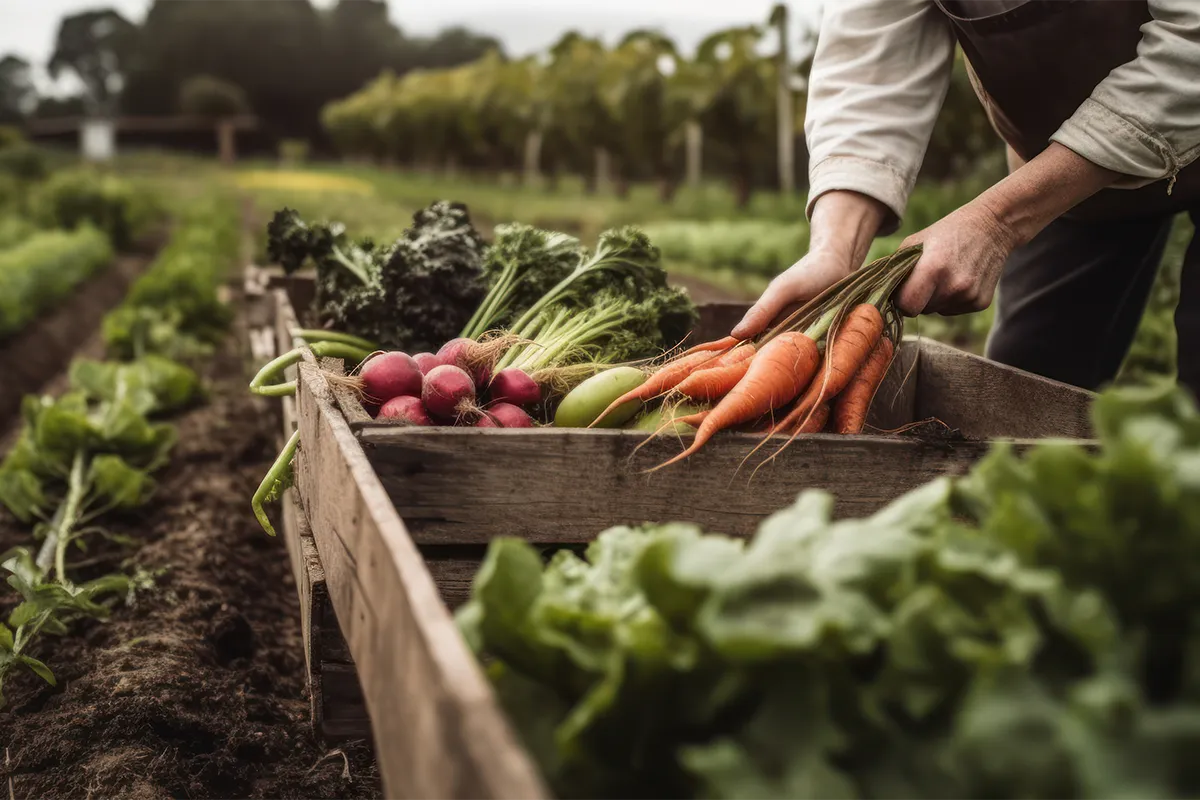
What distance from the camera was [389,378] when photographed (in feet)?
7.59

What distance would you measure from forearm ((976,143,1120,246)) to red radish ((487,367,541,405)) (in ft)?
3.73

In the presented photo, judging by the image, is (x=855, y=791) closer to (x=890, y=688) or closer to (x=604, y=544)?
(x=890, y=688)

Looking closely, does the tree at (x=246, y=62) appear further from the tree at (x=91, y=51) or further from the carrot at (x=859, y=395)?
the carrot at (x=859, y=395)

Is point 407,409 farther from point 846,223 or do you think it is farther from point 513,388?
point 846,223

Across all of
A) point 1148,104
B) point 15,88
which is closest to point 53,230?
point 1148,104

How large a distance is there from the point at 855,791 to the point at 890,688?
10 cm

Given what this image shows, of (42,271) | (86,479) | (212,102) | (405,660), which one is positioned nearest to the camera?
(405,660)

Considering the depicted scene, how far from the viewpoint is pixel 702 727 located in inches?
41.0

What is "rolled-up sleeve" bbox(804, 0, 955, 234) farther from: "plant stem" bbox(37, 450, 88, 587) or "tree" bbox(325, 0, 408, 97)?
"tree" bbox(325, 0, 408, 97)

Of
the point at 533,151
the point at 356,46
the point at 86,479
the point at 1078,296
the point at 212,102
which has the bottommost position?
the point at 86,479

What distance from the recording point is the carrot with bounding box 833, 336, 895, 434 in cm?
228

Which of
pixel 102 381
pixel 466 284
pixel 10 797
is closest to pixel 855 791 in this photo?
pixel 10 797

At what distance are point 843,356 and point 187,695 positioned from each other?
1.84 meters

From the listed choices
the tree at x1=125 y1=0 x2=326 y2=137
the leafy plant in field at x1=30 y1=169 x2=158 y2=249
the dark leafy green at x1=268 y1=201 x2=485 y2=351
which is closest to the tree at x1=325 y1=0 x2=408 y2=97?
the tree at x1=125 y1=0 x2=326 y2=137
